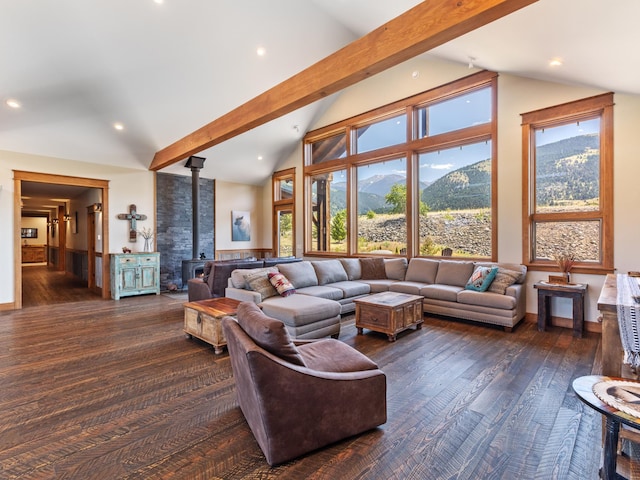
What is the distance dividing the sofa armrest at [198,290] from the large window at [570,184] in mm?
5045

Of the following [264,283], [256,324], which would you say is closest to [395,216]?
[264,283]

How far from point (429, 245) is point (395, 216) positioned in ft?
3.06

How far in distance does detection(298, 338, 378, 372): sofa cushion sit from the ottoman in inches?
43.3

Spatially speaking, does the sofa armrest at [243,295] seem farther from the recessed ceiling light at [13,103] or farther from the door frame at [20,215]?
the recessed ceiling light at [13,103]

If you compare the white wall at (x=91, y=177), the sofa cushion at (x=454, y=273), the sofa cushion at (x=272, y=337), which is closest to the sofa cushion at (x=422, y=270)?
the sofa cushion at (x=454, y=273)

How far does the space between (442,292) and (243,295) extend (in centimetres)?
297

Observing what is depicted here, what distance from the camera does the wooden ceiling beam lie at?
92.0 inches

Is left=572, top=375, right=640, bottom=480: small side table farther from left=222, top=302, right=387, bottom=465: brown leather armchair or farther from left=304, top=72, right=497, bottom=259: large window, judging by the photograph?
left=304, top=72, right=497, bottom=259: large window

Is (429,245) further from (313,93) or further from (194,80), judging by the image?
(194,80)

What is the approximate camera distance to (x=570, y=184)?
4.55m

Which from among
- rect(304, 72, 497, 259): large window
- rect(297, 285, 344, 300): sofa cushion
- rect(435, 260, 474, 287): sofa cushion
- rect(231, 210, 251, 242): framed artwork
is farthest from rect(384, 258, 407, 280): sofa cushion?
rect(231, 210, 251, 242): framed artwork

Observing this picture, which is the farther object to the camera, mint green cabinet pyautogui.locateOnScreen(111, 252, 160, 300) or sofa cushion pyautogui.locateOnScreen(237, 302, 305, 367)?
mint green cabinet pyautogui.locateOnScreen(111, 252, 160, 300)

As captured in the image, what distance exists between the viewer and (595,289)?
424 cm

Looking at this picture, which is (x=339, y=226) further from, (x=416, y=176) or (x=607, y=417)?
(x=607, y=417)
